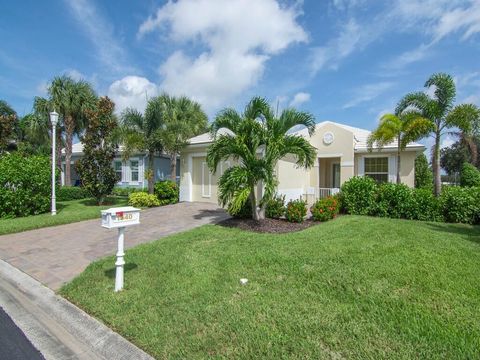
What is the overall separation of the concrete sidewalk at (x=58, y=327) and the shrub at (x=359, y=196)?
9.64 meters

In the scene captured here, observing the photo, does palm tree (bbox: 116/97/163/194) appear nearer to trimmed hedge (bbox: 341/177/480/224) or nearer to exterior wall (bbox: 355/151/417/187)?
trimmed hedge (bbox: 341/177/480/224)

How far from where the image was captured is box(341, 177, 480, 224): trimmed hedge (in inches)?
360

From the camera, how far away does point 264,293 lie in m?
3.94

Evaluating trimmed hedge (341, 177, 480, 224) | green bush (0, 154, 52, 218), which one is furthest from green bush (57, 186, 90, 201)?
trimmed hedge (341, 177, 480, 224)

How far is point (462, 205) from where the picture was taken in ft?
30.1

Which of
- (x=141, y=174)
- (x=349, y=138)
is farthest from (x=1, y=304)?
(x=141, y=174)

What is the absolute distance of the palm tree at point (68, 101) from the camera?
66.3 feet

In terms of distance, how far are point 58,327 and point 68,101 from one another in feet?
67.9

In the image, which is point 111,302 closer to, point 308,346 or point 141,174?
point 308,346

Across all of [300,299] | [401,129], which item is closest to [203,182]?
[401,129]

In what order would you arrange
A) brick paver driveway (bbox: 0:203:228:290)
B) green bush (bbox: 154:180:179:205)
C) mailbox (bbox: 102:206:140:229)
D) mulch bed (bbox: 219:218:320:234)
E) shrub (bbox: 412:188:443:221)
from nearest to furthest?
mailbox (bbox: 102:206:140:229) < brick paver driveway (bbox: 0:203:228:290) < mulch bed (bbox: 219:218:320:234) < shrub (bbox: 412:188:443:221) < green bush (bbox: 154:180:179:205)

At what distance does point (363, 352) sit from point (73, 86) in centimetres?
2391

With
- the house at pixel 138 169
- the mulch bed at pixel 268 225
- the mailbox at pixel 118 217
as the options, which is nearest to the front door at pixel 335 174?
the mulch bed at pixel 268 225

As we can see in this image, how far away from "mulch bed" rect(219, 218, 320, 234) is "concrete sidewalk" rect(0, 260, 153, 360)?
516 centimetres
